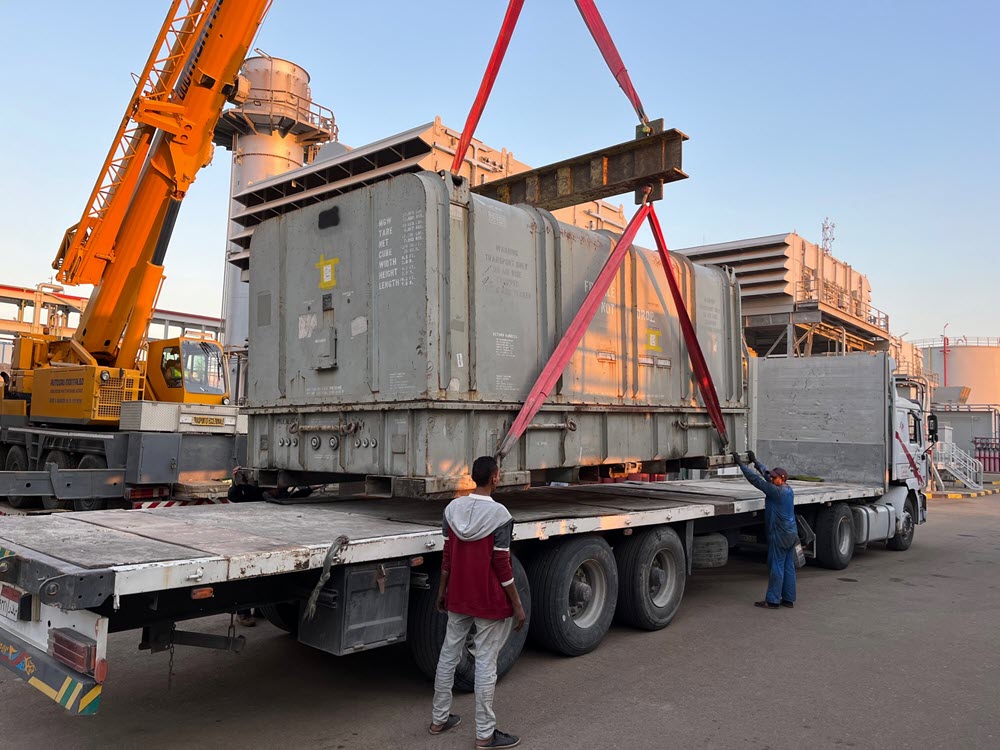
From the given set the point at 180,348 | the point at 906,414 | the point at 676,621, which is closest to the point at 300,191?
the point at 180,348

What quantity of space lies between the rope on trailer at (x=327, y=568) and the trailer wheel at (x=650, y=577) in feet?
10.6

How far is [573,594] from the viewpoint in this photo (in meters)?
6.46

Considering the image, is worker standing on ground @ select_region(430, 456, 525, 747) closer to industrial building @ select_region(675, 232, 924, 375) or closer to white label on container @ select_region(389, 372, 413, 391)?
white label on container @ select_region(389, 372, 413, 391)

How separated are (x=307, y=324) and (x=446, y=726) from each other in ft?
12.3

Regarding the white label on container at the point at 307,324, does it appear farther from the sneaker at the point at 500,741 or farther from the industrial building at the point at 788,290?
the industrial building at the point at 788,290

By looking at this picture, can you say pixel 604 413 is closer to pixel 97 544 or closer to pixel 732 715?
pixel 732 715

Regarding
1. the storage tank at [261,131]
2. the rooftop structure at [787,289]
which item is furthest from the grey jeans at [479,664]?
the storage tank at [261,131]

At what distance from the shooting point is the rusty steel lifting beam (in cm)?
713

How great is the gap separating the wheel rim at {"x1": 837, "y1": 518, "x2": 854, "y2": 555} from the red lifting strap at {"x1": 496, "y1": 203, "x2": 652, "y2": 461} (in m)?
5.99

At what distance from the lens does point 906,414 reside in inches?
492

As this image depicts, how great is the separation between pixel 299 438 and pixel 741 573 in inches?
262

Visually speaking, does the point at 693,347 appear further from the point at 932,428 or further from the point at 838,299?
the point at 838,299

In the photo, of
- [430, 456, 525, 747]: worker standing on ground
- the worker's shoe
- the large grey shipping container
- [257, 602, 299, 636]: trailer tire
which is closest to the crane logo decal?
the large grey shipping container

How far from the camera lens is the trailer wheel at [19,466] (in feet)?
47.5
